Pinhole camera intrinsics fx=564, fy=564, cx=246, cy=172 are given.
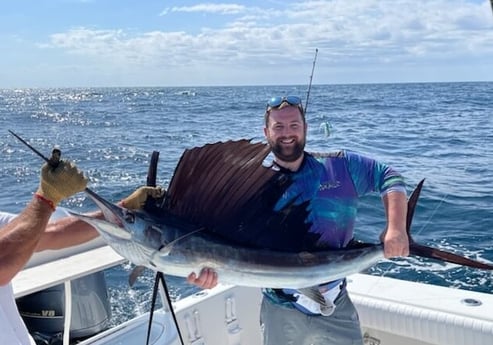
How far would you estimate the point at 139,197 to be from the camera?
155cm

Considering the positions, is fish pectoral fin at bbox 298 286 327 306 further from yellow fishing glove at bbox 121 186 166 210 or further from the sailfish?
yellow fishing glove at bbox 121 186 166 210

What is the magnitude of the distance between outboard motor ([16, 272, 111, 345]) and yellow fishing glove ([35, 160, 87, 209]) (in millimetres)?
1283

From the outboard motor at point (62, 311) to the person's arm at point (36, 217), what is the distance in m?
1.22

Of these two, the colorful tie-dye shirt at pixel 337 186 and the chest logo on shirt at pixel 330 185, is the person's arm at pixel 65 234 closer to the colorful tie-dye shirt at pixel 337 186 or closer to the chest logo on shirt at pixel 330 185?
the colorful tie-dye shirt at pixel 337 186

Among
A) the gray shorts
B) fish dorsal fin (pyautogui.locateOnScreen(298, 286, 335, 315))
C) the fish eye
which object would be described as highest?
the fish eye

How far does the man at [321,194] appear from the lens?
1970mm

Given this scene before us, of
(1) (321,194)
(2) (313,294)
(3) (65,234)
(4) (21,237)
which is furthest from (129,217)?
(1) (321,194)

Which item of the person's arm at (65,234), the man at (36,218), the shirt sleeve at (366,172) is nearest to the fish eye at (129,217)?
the man at (36,218)

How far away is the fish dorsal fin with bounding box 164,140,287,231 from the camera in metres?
1.61

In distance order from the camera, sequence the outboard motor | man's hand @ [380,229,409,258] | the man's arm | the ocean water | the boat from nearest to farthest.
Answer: the man's arm < man's hand @ [380,229,409,258] < the boat < the outboard motor < the ocean water

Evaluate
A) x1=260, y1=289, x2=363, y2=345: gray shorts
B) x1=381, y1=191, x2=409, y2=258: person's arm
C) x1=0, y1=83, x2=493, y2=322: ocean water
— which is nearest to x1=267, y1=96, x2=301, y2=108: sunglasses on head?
x1=381, y1=191, x2=409, y2=258: person's arm

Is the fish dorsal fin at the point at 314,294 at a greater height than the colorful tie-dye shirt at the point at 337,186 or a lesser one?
lesser

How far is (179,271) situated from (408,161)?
357 inches

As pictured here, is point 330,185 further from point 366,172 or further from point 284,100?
point 284,100
